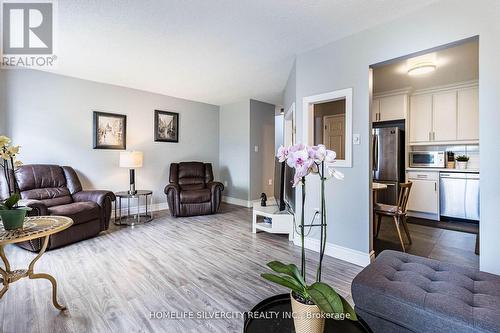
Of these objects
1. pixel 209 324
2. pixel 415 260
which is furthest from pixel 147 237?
pixel 415 260

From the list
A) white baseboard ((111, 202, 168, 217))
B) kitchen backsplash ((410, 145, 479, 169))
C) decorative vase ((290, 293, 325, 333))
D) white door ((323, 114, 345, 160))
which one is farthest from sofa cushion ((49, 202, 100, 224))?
kitchen backsplash ((410, 145, 479, 169))

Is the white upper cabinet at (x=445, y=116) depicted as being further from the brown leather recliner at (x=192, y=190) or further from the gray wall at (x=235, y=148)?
the brown leather recliner at (x=192, y=190)

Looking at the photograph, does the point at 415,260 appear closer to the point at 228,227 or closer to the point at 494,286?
the point at 494,286

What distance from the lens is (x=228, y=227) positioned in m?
3.78

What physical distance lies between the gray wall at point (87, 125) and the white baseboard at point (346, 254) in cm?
345

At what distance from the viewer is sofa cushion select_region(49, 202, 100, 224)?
2.86 metres

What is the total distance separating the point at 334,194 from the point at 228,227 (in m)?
1.86

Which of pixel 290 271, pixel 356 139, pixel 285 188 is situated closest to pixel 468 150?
pixel 356 139

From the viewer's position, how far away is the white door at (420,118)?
4387mm

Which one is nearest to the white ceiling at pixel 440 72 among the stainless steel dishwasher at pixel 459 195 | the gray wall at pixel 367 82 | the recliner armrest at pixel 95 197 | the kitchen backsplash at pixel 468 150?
the gray wall at pixel 367 82

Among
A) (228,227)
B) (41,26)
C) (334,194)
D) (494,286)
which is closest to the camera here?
(494,286)

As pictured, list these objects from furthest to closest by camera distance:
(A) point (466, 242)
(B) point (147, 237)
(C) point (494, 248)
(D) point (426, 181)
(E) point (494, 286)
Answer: (D) point (426, 181)
(B) point (147, 237)
(A) point (466, 242)
(C) point (494, 248)
(E) point (494, 286)

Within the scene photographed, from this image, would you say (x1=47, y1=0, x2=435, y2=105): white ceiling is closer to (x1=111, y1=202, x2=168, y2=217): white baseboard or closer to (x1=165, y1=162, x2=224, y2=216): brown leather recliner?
(x1=165, y1=162, x2=224, y2=216): brown leather recliner

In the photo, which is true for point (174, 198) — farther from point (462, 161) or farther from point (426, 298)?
point (462, 161)
